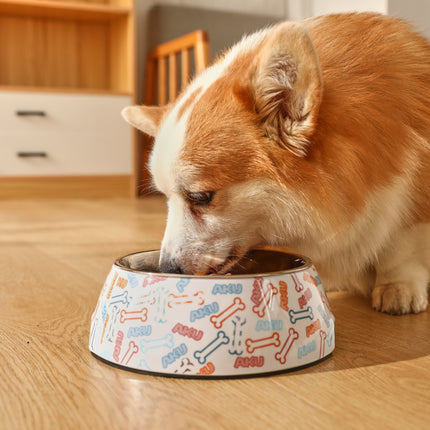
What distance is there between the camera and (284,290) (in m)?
0.85

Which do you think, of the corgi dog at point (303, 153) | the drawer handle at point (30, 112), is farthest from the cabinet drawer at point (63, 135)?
the corgi dog at point (303, 153)

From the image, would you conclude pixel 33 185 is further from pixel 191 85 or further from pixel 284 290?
pixel 284 290

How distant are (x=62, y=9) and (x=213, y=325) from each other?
11.3 ft

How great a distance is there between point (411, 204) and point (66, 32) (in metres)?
3.52

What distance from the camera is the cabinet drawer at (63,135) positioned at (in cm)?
365

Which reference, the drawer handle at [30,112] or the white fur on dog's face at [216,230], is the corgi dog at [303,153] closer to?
the white fur on dog's face at [216,230]

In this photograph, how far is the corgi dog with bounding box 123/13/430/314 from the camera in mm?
996

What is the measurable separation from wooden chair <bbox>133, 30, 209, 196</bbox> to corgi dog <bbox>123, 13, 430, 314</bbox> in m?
2.32

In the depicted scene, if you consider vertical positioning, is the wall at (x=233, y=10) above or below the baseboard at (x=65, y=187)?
above

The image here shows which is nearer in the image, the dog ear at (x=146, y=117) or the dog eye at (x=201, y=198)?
the dog eye at (x=201, y=198)

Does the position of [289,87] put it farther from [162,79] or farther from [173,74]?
[162,79]

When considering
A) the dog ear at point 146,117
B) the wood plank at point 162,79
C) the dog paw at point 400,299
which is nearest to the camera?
the dog paw at point 400,299

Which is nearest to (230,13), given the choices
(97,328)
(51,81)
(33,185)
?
(51,81)

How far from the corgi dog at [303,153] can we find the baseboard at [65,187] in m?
2.72
